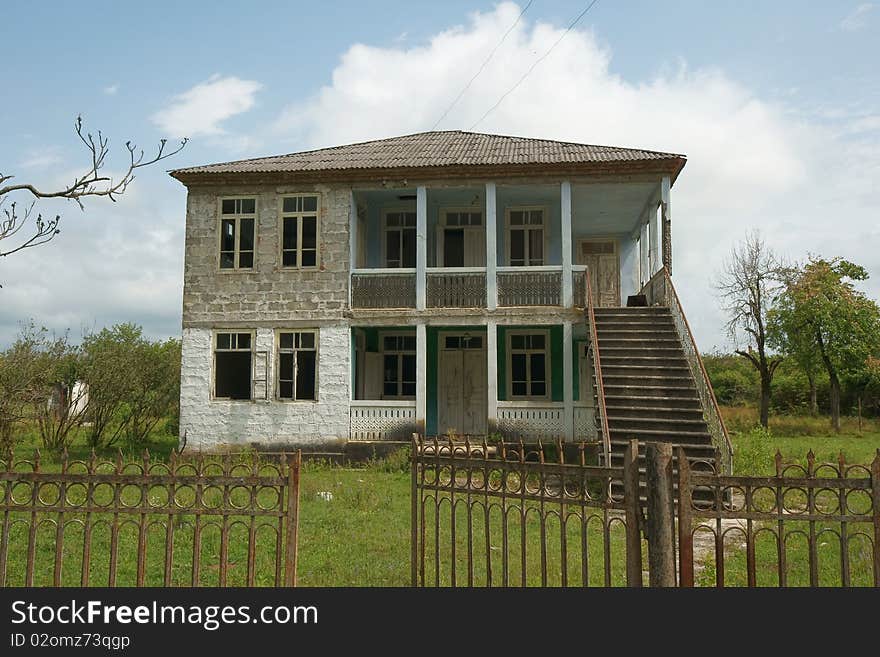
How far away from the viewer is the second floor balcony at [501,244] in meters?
15.9

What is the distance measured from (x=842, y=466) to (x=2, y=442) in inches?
687

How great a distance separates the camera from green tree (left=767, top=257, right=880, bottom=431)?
26750 millimetres

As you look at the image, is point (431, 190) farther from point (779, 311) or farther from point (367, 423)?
point (779, 311)

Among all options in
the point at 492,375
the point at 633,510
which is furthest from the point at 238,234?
the point at 633,510

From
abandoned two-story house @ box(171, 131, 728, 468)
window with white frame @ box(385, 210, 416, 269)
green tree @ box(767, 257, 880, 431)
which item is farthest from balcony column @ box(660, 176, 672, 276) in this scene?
green tree @ box(767, 257, 880, 431)

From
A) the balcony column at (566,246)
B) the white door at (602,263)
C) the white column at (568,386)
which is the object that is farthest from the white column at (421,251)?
the white door at (602,263)

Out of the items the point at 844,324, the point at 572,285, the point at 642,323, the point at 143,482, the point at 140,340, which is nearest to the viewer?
the point at 143,482

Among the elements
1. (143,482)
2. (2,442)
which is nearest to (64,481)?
(143,482)

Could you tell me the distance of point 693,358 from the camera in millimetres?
13281

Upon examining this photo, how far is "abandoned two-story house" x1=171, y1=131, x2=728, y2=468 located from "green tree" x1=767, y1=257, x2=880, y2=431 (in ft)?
43.4

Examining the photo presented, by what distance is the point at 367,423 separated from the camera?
1587 centimetres

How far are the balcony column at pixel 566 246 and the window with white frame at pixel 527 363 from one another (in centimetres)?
206

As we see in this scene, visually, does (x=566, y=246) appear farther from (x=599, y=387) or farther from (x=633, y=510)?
(x=633, y=510)

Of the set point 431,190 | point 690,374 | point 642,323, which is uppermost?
point 431,190
